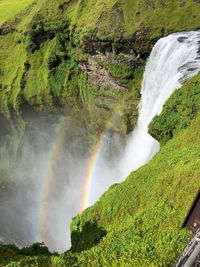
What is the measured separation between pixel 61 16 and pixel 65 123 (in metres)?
16.9

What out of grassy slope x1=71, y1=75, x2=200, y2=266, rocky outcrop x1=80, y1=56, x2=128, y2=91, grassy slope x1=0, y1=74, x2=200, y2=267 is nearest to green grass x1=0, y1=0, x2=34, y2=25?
rocky outcrop x1=80, y1=56, x2=128, y2=91

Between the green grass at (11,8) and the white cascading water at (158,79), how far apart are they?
37592mm

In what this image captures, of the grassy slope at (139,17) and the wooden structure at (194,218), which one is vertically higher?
the wooden structure at (194,218)

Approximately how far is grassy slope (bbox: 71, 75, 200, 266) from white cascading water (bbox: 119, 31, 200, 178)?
35.3ft

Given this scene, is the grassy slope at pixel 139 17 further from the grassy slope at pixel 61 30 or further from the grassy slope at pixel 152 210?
the grassy slope at pixel 152 210

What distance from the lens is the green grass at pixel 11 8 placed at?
81.4 meters

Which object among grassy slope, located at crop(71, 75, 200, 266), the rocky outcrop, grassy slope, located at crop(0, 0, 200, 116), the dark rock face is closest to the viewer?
grassy slope, located at crop(71, 75, 200, 266)

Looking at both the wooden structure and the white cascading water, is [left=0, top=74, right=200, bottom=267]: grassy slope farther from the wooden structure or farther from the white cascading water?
the white cascading water

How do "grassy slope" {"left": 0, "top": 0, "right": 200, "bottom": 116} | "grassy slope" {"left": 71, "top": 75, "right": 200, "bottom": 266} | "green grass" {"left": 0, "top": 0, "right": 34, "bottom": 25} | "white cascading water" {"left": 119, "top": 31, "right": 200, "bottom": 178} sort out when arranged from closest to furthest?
"grassy slope" {"left": 71, "top": 75, "right": 200, "bottom": 266} < "white cascading water" {"left": 119, "top": 31, "right": 200, "bottom": 178} < "grassy slope" {"left": 0, "top": 0, "right": 200, "bottom": 116} < "green grass" {"left": 0, "top": 0, "right": 34, "bottom": 25}

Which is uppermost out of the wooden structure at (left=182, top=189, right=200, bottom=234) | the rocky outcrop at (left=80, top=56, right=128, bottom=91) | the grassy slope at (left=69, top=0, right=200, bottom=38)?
the wooden structure at (left=182, top=189, right=200, bottom=234)

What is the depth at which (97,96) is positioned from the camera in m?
62.9

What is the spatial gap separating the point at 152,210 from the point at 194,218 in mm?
4401

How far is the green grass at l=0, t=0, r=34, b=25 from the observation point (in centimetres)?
8142

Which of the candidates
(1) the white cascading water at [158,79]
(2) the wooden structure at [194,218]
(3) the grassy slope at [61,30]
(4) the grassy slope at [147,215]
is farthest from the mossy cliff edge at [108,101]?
(1) the white cascading water at [158,79]
